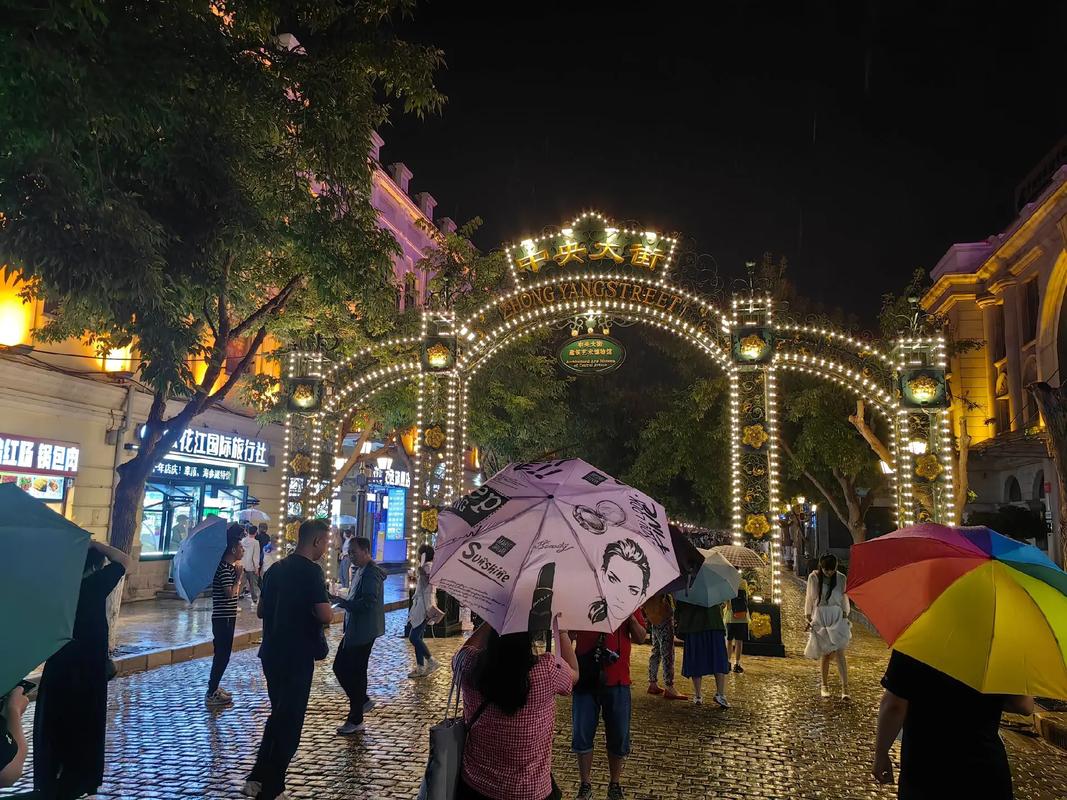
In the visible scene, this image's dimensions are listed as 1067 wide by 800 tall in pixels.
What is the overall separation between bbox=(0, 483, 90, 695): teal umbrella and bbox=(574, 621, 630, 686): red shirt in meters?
3.56

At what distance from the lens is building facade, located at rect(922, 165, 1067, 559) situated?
23.9 metres

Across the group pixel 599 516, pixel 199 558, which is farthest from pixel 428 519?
pixel 599 516

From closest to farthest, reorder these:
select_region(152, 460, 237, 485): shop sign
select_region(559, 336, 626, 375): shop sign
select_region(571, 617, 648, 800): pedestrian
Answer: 1. select_region(571, 617, 648, 800): pedestrian
2. select_region(559, 336, 626, 375): shop sign
3. select_region(152, 460, 237, 485): shop sign

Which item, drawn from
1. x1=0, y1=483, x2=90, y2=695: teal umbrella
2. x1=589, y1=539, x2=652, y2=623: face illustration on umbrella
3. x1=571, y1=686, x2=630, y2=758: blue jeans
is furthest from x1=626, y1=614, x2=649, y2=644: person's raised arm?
x1=0, y1=483, x2=90, y2=695: teal umbrella

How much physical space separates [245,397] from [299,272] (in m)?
7.26

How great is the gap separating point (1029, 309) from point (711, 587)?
24.3 meters

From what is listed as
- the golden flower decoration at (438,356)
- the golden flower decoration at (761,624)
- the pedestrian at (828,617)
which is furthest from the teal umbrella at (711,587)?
the golden flower decoration at (438,356)

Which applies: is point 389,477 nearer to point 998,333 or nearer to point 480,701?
point 998,333

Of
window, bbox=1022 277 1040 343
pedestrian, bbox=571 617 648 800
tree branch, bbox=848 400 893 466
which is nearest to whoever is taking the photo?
pedestrian, bbox=571 617 648 800

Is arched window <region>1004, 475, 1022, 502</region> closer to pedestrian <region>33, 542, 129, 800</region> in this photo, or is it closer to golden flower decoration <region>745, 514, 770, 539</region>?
golden flower decoration <region>745, 514, 770, 539</region>

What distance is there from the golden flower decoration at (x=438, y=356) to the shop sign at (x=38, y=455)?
7.79 meters

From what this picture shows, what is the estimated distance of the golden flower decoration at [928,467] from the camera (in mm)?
13809

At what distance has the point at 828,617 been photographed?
9734mm

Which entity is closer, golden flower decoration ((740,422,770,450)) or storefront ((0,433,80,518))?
golden flower decoration ((740,422,770,450))
